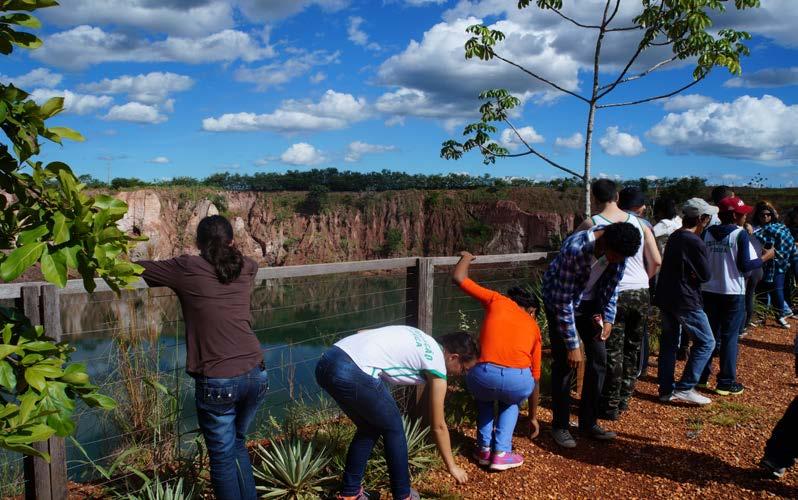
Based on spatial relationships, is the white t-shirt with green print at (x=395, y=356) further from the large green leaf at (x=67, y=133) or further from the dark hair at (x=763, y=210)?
the dark hair at (x=763, y=210)

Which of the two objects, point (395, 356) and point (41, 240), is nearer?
point (41, 240)

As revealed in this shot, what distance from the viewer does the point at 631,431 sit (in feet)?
15.2

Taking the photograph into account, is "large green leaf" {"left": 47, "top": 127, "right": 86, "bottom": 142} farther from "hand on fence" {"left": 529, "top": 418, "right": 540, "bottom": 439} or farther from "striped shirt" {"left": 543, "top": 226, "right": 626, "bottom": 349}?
"hand on fence" {"left": 529, "top": 418, "right": 540, "bottom": 439}

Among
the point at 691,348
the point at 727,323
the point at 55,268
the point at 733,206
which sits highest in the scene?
the point at 733,206

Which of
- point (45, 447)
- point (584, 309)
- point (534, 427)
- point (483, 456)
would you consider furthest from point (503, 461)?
point (45, 447)

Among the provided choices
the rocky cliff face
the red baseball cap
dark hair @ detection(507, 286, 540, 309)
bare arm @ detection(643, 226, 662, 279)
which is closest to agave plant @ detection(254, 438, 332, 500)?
dark hair @ detection(507, 286, 540, 309)

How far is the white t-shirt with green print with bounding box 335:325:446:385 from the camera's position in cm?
298

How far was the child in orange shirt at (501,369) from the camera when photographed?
3.74 metres

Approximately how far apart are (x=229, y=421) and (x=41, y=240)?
1685 millimetres

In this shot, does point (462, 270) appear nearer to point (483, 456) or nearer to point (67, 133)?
point (483, 456)

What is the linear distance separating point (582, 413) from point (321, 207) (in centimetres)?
6585

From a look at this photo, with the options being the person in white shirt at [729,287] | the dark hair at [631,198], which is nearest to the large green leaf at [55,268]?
the dark hair at [631,198]

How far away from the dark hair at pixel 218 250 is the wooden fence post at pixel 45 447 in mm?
731

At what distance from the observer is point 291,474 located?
11.2ft
